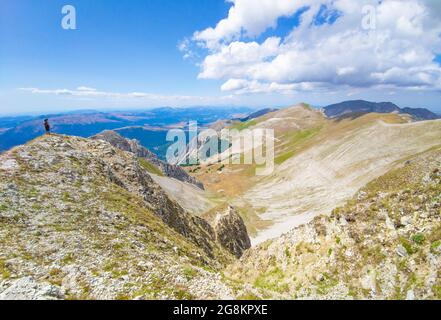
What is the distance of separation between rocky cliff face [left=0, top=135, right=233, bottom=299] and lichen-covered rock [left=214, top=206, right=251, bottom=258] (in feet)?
79.8

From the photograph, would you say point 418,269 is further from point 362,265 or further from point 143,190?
point 143,190

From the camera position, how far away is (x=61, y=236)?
18.0m

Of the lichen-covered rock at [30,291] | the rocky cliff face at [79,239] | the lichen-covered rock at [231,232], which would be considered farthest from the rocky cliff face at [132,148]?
the lichen-covered rock at [30,291]

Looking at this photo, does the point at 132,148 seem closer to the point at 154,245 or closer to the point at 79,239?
the point at 154,245

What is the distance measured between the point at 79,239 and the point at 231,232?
38.2 m

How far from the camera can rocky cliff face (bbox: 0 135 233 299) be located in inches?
547

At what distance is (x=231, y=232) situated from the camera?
5303 centimetres

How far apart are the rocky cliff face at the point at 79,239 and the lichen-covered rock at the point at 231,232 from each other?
2431 centimetres

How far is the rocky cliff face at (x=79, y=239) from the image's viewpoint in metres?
13.9

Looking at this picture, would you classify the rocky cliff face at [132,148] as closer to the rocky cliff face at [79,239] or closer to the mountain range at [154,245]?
the mountain range at [154,245]

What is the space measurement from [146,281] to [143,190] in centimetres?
2200

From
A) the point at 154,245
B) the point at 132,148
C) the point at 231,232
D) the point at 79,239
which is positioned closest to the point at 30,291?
the point at 79,239
